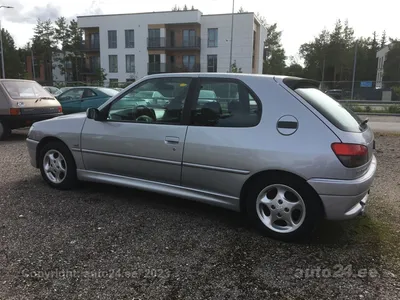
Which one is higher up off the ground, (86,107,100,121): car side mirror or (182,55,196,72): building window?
(182,55,196,72): building window

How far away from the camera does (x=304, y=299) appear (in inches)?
101

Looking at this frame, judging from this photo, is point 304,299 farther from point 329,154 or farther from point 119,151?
point 119,151

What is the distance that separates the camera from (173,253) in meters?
3.21

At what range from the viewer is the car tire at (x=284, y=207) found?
3.25 m

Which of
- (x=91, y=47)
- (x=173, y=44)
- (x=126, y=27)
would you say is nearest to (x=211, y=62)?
(x=173, y=44)

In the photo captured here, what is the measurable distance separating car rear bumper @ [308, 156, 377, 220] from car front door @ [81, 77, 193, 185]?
1496 mm

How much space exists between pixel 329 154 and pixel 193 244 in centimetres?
152

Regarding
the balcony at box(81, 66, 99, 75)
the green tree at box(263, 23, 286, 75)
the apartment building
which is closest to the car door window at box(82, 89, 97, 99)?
the apartment building

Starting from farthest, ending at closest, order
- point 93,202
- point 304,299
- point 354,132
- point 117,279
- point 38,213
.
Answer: point 93,202, point 38,213, point 354,132, point 117,279, point 304,299

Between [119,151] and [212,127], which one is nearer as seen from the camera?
[212,127]

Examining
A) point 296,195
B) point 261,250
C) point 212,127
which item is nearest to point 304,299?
point 261,250

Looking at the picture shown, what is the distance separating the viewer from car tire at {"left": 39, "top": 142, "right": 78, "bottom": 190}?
4777 mm
